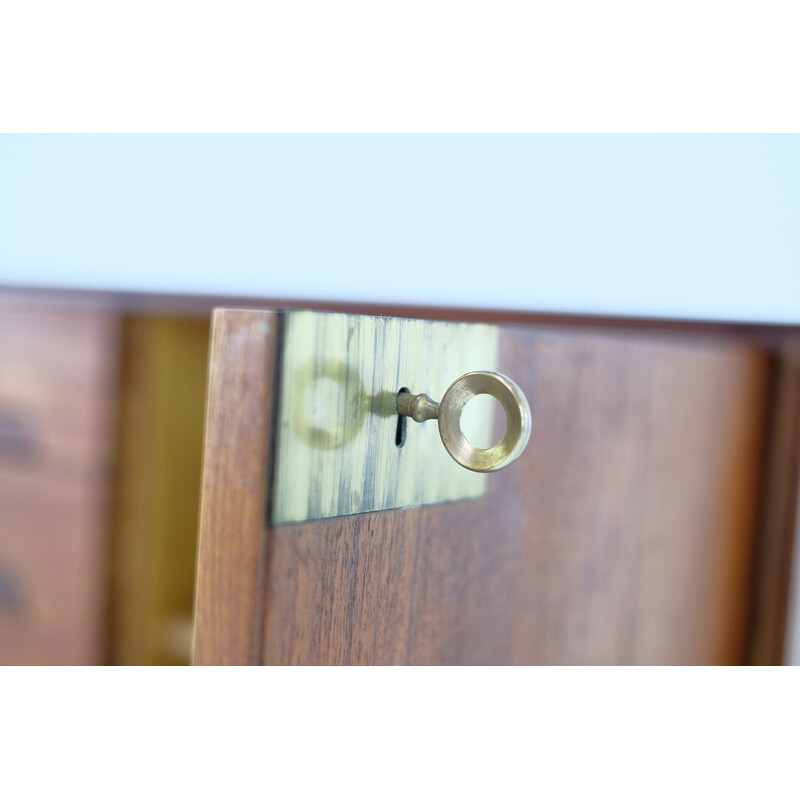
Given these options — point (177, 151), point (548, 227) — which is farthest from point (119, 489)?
point (548, 227)

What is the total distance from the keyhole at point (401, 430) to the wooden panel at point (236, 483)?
0.15 ft

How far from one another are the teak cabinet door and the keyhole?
0.08 ft

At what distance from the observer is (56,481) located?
753mm

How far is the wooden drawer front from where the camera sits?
28.9 inches

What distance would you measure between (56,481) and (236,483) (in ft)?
1.92

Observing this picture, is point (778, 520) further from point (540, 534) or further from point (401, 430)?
point (401, 430)

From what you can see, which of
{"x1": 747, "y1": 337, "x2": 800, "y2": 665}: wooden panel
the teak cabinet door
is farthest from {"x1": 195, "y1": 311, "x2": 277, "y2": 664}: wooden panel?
{"x1": 747, "y1": 337, "x2": 800, "y2": 665}: wooden panel

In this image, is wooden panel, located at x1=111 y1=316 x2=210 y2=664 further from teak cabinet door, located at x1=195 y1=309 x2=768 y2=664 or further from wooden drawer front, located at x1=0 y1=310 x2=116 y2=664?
teak cabinet door, located at x1=195 y1=309 x2=768 y2=664

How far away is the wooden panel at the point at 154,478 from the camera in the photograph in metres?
0.77

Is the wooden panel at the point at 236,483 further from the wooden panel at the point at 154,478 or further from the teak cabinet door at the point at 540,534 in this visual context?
the wooden panel at the point at 154,478

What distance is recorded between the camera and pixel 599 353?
0.43 metres

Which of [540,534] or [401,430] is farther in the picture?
[540,534]

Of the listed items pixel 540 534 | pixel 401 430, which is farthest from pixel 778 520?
pixel 401 430
